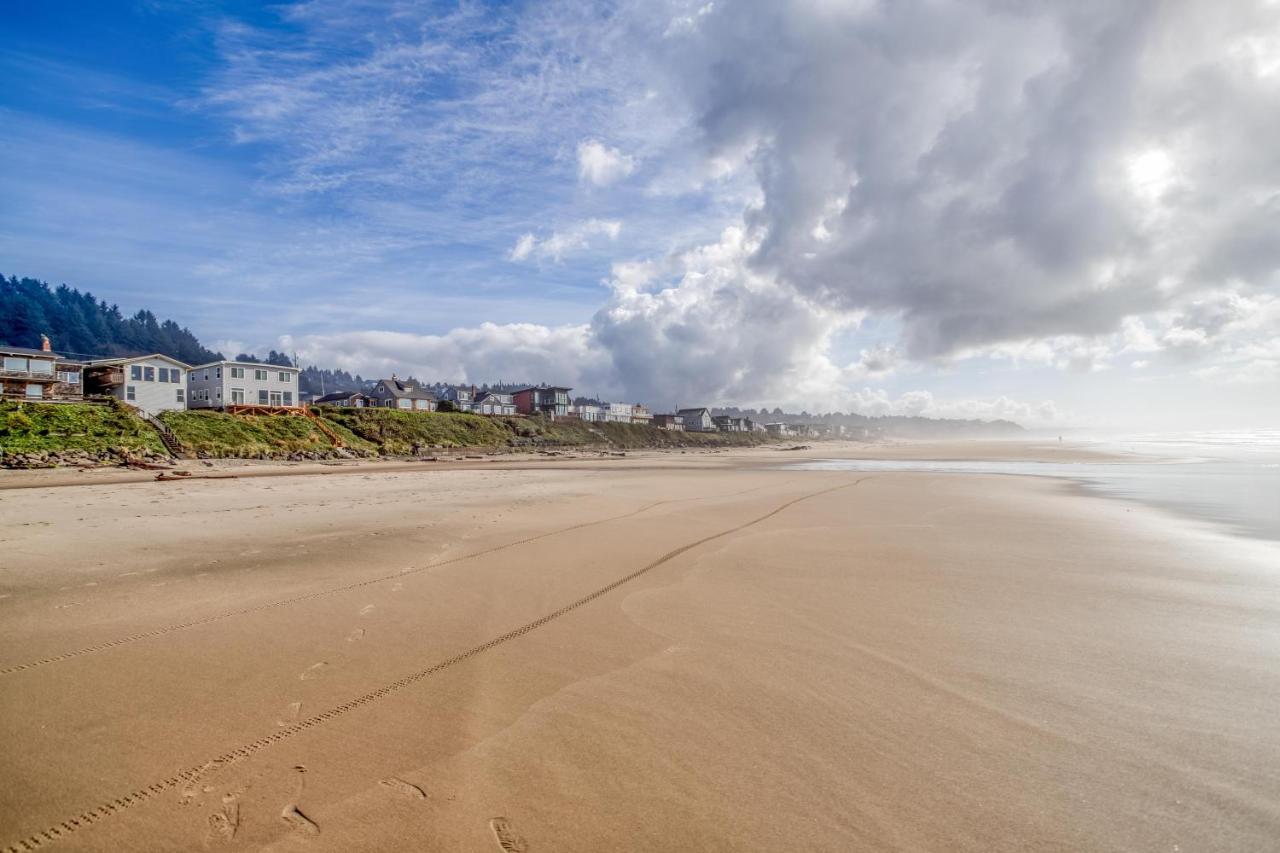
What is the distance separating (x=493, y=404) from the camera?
4437 inches

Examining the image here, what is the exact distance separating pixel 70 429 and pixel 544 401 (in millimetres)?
85724

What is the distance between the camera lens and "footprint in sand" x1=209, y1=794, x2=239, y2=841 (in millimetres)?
2918

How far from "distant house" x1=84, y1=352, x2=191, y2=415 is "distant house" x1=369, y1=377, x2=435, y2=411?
31492 mm

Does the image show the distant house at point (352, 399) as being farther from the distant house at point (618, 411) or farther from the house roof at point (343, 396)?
the distant house at point (618, 411)

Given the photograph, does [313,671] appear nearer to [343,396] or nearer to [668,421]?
[343,396]

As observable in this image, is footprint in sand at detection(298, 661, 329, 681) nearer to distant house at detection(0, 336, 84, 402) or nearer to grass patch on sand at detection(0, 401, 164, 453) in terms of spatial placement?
grass patch on sand at detection(0, 401, 164, 453)

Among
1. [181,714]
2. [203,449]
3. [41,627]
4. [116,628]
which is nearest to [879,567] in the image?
[181,714]

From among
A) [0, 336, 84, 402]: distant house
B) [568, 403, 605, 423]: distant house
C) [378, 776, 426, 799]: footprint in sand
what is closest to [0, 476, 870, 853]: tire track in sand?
[378, 776, 426, 799]: footprint in sand

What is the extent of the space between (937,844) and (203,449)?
4304 cm

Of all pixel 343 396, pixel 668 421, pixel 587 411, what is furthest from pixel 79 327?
pixel 668 421

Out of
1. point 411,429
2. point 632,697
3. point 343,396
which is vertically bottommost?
point 632,697

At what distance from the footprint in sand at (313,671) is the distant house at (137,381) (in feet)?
183

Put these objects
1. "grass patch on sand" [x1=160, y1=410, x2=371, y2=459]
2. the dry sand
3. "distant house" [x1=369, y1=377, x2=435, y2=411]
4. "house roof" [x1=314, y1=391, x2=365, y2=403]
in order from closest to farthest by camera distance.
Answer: the dry sand → "grass patch on sand" [x1=160, y1=410, x2=371, y2=459] → "distant house" [x1=369, y1=377, x2=435, y2=411] → "house roof" [x1=314, y1=391, x2=365, y2=403]

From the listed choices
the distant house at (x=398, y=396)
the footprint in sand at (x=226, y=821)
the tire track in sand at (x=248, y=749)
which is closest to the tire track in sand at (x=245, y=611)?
the tire track in sand at (x=248, y=749)
